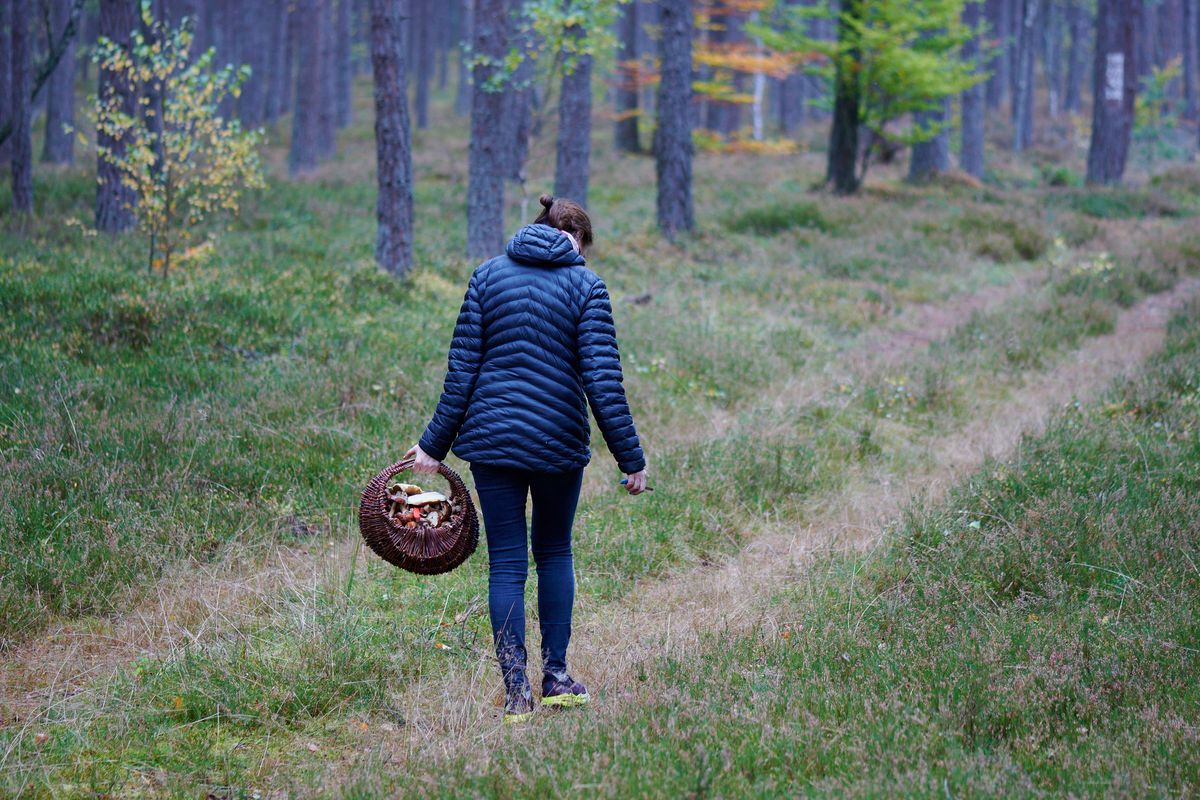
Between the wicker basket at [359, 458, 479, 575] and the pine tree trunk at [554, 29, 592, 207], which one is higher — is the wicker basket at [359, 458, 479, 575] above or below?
below

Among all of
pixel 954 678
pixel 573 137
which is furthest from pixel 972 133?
pixel 954 678

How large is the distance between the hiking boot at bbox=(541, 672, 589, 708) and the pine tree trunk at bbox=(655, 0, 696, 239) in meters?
12.4

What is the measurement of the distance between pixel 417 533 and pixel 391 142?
28.2 ft

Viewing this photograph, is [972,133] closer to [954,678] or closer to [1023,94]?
[1023,94]

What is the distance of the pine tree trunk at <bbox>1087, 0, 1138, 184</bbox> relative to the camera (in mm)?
21469

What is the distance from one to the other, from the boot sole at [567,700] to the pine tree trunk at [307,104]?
23.0 metres

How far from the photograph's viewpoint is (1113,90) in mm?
21953

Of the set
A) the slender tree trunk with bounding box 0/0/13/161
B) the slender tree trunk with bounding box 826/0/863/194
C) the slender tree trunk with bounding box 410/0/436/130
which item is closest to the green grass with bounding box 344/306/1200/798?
the slender tree trunk with bounding box 826/0/863/194

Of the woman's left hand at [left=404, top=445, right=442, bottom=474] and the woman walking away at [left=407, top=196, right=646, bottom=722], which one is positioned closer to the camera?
the woman walking away at [left=407, top=196, right=646, bottom=722]

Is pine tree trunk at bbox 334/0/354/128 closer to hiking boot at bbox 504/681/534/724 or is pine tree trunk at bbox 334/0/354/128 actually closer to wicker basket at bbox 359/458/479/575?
wicker basket at bbox 359/458/479/575

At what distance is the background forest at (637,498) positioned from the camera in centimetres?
369

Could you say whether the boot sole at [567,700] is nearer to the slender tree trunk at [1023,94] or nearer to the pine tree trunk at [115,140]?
the pine tree trunk at [115,140]

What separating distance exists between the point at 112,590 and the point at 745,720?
3421 millimetres

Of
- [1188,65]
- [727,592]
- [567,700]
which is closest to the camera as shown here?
[567,700]
